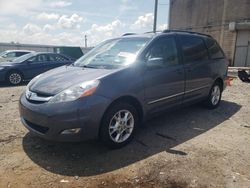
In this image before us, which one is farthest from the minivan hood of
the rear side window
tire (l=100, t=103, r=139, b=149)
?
the rear side window

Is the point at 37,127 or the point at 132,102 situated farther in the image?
the point at 132,102

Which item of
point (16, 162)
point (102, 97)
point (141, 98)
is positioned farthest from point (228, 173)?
point (16, 162)

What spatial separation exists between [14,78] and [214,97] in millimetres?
8033

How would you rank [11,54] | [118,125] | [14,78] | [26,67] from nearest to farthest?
[118,125]
[14,78]
[26,67]
[11,54]

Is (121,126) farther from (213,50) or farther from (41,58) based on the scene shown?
(41,58)

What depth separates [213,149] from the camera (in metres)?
4.00

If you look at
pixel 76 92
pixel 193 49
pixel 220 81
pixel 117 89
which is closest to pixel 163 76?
pixel 117 89

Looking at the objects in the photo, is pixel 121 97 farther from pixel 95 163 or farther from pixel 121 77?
pixel 95 163

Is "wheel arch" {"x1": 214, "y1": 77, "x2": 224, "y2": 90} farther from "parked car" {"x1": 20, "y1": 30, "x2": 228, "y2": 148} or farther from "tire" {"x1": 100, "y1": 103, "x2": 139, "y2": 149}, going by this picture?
"tire" {"x1": 100, "y1": 103, "x2": 139, "y2": 149}

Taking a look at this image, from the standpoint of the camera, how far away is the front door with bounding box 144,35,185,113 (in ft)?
13.8

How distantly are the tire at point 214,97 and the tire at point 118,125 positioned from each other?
107 inches

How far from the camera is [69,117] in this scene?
3.33 m

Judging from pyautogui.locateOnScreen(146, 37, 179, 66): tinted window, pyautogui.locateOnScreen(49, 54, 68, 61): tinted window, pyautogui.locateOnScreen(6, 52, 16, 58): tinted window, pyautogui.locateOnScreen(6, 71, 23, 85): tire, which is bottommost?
pyautogui.locateOnScreen(6, 71, 23, 85): tire

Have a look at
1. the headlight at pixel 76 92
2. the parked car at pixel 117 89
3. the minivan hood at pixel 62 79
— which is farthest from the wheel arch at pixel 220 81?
the headlight at pixel 76 92
